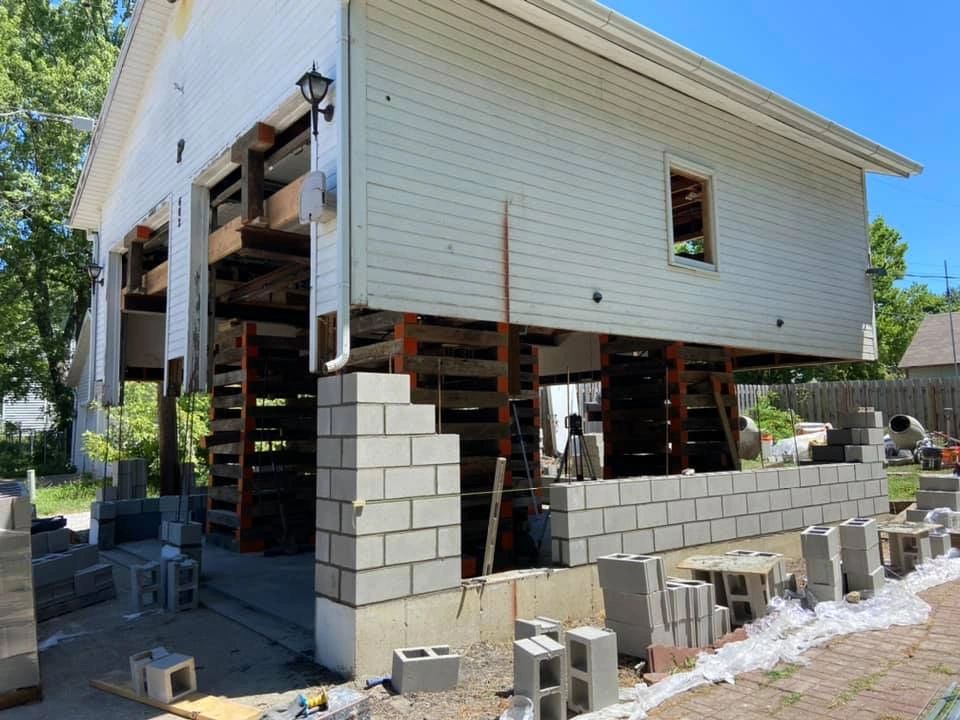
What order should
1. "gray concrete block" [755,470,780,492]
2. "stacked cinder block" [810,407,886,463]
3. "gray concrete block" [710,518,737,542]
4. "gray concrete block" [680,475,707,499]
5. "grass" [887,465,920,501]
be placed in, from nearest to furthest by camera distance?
"gray concrete block" [680,475,707,499], "gray concrete block" [710,518,737,542], "gray concrete block" [755,470,780,492], "stacked cinder block" [810,407,886,463], "grass" [887,465,920,501]

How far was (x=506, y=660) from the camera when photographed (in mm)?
5070

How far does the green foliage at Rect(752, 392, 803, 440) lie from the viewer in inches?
767

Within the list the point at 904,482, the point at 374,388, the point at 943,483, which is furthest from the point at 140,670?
the point at 904,482

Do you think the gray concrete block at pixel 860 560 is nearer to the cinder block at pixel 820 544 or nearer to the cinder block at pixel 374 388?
the cinder block at pixel 820 544

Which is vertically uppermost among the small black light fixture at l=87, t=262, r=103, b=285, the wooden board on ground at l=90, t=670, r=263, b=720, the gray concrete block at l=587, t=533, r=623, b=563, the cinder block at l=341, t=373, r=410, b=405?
the small black light fixture at l=87, t=262, r=103, b=285

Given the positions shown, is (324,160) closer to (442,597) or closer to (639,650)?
(442,597)

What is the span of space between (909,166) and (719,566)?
817 centimetres

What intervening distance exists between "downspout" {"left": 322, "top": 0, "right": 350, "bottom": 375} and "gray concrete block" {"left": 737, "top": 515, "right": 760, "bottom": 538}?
187 inches

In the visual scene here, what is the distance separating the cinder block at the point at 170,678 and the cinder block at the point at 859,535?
5.82 meters

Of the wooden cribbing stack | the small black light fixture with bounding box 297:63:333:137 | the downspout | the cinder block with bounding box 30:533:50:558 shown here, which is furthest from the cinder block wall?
the cinder block with bounding box 30:533:50:558

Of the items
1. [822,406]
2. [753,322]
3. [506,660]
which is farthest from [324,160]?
[822,406]

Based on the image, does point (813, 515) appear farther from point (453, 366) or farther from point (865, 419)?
point (453, 366)

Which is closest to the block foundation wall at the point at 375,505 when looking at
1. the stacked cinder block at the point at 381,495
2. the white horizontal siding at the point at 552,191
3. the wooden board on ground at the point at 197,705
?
the stacked cinder block at the point at 381,495

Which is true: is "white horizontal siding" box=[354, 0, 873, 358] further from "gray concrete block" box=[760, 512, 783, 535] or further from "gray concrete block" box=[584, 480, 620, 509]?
"gray concrete block" box=[760, 512, 783, 535]
